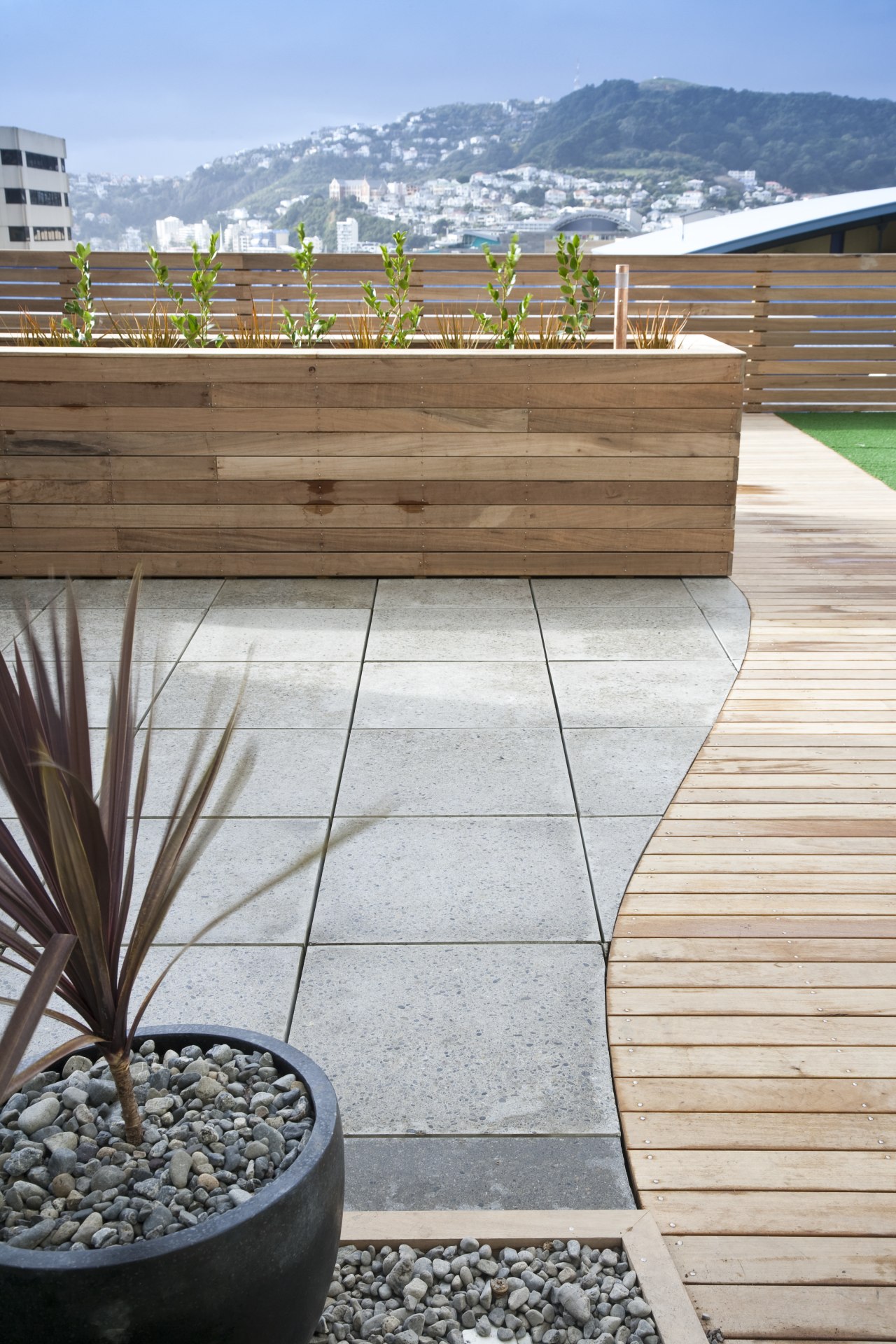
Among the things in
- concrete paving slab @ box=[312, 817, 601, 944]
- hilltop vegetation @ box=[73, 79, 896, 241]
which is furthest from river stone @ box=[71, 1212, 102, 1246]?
hilltop vegetation @ box=[73, 79, 896, 241]

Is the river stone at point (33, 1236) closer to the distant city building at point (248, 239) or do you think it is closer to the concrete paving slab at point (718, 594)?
the concrete paving slab at point (718, 594)

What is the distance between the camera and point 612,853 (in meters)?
2.59

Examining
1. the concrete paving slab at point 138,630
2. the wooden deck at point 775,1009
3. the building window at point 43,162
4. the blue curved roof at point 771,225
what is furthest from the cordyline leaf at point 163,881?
the building window at point 43,162

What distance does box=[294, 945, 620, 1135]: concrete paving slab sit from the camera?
1.80m

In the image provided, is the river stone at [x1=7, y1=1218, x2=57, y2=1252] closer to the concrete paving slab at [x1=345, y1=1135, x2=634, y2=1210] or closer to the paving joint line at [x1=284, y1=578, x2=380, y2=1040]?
the paving joint line at [x1=284, y1=578, x2=380, y2=1040]

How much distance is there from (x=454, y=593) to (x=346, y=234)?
689 centimetres

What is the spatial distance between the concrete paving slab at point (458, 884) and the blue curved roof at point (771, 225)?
30.8ft

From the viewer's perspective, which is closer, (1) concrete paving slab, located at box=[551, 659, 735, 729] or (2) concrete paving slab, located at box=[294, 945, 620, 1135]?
(2) concrete paving slab, located at box=[294, 945, 620, 1135]

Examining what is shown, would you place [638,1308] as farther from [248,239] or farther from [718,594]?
[248,239]

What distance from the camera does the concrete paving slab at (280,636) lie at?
12.5 feet

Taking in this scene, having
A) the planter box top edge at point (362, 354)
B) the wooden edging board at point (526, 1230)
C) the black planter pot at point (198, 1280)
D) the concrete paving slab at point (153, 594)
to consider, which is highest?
the planter box top edge at point (362, 354)

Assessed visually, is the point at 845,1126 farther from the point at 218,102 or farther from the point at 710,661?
the point at 218,102

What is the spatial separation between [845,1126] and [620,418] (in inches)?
122

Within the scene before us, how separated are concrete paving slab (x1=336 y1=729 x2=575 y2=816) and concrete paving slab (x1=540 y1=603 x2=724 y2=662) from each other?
0.70 m
